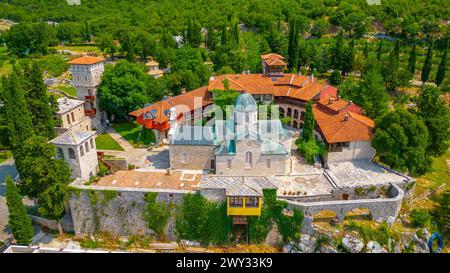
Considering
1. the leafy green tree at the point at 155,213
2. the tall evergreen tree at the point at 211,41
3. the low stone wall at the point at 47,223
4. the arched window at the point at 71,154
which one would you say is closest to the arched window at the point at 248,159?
the leafy green tree at the point at 155,213

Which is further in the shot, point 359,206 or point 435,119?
point 435,119

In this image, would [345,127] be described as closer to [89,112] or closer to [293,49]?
[293,49]

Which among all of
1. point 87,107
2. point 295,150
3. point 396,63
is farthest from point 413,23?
point 87,107

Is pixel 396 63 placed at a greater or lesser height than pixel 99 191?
greater

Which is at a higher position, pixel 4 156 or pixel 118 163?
pixel 118 163

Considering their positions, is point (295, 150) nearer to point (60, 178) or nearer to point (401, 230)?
point (401, 230)

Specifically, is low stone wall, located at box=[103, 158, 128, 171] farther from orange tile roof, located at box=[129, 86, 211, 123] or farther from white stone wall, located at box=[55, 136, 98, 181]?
orange tile roof, located at box=[129, 86, 211, 123]

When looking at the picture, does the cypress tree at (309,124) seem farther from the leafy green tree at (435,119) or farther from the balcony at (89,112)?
the balcony at (89,112)

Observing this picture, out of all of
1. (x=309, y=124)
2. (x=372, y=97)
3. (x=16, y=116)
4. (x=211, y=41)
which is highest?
(x=211, y=41)

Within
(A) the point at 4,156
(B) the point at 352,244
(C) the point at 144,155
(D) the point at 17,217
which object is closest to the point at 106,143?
(C) the point at 144,155
